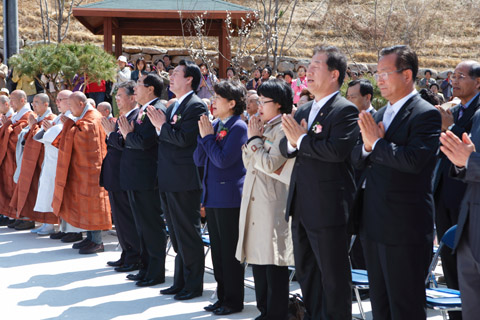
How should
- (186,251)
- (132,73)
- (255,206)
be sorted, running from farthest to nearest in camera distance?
(132,73)
(186,251)
(255,206)

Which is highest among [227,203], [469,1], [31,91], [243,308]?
[469,1]

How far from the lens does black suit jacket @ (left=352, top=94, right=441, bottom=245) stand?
383 cm

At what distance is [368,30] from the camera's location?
1171 inches

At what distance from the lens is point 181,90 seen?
6336mm

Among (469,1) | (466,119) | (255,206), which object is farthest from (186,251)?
(469,1)

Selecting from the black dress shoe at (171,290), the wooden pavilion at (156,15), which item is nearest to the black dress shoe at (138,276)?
the black dress shoe at (171,290)

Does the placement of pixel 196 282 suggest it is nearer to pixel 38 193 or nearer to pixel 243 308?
pixel 243 308

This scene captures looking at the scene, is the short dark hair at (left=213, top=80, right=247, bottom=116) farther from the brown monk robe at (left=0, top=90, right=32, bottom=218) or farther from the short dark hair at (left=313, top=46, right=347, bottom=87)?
the brown monk robe at (left=0, top=90, right=32, bottom=218)

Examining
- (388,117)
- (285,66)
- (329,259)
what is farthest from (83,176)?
(285,66)

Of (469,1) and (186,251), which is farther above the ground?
(469,1)

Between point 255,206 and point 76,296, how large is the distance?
232 centimetres

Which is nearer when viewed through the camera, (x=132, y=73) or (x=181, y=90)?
(x=181, y=90)

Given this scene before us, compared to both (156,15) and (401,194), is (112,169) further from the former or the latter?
(156,15)

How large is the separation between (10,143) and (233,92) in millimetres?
6064
